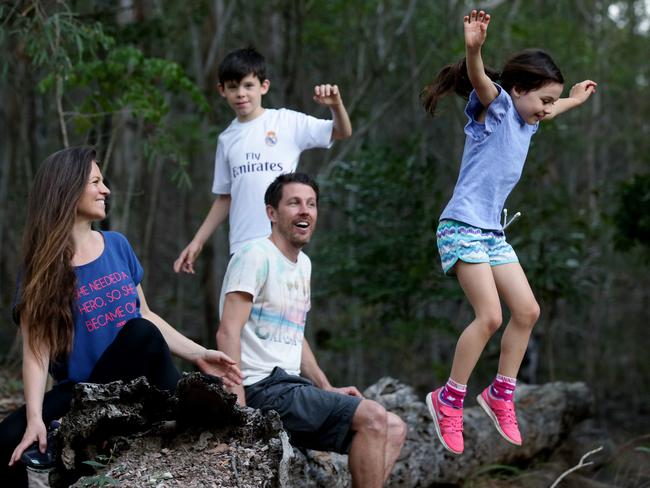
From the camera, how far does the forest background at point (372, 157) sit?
284 inches

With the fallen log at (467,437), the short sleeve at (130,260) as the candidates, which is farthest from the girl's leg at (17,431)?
the fallen log at (467,437)

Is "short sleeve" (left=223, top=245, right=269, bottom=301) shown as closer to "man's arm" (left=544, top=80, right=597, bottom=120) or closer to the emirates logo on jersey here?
the emirates logo on jersey

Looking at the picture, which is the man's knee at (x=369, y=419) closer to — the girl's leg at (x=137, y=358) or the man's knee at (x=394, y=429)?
the man's knee at (x=394, y=429)

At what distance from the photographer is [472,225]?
354cm

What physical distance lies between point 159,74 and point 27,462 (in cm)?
386

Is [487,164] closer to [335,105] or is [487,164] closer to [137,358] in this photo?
[335,105]

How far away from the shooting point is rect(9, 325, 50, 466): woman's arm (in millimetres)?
3070

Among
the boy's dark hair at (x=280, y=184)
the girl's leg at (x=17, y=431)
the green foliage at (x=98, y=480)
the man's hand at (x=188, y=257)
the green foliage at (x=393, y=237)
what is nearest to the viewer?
the green foliage at (x=98, y=480)

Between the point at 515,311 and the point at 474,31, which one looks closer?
the point at 474,31

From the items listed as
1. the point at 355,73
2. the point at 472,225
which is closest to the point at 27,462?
the point at 472,225

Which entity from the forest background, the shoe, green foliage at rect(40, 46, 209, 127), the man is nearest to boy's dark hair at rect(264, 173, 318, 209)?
the man

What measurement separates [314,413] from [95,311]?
97 cm

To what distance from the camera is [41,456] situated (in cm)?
317

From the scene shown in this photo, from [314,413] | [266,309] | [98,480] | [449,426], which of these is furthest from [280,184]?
[98,480]
